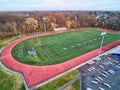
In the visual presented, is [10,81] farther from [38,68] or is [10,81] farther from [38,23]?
[38,23]

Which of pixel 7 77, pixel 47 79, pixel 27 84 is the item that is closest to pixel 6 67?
pixel 7 77

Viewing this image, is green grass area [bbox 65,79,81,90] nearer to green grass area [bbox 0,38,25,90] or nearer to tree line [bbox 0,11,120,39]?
green grass area [bbox 0,38,25,90]

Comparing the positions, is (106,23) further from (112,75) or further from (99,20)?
(112,75)

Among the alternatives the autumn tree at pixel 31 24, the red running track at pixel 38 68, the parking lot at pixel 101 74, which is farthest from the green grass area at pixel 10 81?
the autumn tree at pixel 31 24

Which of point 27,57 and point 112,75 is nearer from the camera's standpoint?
point 112,75

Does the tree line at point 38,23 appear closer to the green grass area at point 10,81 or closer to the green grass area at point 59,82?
the green grass area at point 10,81

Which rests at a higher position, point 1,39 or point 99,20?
point 99,20

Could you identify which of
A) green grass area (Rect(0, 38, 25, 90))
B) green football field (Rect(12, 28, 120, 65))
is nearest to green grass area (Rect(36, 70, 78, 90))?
A: green grass area (Rect(0, 38, 25, 90))

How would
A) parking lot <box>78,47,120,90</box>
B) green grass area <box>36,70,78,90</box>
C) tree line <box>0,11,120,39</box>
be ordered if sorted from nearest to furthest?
green grass area <box>36,70,78,90</box>, parking lot <box>78,47,120,90</box>, tree line <box>0,11,120,39</box>
